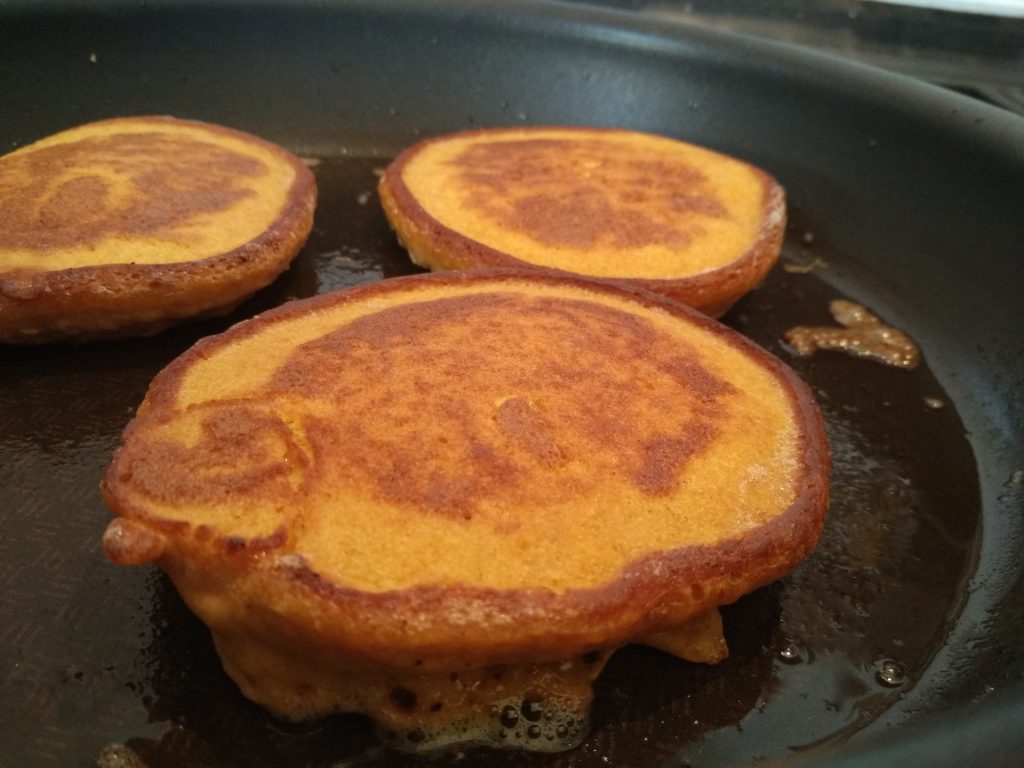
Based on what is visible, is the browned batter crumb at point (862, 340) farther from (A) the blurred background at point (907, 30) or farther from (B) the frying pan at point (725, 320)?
(A) the blurred background at point (907, 30)

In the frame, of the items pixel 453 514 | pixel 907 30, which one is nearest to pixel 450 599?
pixel 453 514

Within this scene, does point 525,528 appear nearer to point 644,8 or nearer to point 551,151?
point 551,151

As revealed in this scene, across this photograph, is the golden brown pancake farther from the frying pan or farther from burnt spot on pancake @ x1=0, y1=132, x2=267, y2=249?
burnt spot on pancake @ x1=0, y1=132, x2=267, y2=249

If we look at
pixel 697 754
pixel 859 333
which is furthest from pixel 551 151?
pixel 697 754

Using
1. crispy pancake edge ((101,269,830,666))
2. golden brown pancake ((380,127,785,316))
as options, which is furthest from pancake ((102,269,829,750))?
golden brown pancake ((380,127,785,316))

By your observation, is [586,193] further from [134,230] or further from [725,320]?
[134,230]

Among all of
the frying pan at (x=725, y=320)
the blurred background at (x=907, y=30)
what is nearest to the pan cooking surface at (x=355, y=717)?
the frying pan at (x=725, y=320)
